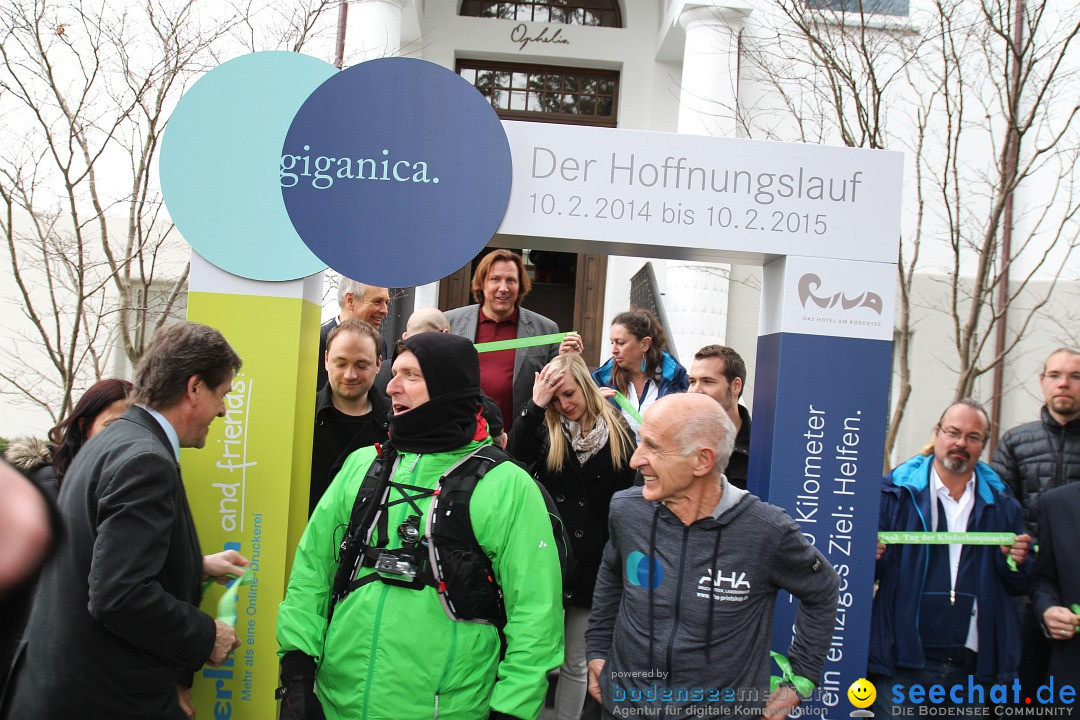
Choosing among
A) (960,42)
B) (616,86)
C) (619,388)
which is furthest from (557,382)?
(616,86)

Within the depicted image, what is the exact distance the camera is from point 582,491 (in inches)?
159

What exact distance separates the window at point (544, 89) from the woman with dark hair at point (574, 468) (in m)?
7.41

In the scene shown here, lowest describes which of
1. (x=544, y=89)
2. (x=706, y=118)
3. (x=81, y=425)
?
(x=81, y=425)

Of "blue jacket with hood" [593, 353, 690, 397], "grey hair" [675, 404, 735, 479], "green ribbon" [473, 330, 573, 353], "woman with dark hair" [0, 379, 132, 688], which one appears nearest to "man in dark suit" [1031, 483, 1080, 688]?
"blue jacket with hood" [593, 353, 690, 397]

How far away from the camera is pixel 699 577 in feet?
9.11

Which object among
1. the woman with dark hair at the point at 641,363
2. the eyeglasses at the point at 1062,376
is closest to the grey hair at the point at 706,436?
the woman with dark hair at the point at 641,363

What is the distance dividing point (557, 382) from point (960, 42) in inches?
258

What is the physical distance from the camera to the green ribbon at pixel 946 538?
3900mm

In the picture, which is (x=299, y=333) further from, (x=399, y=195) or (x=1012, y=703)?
(x=1012, y=703)

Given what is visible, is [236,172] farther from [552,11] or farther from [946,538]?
[552,11]

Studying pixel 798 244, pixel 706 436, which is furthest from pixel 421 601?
pixel 798 244

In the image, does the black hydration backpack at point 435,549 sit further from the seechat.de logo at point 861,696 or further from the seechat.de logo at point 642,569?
the seechat.de logo at point 861,696

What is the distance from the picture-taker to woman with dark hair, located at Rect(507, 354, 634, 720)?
4055 millimetres

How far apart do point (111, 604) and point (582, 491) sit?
2.05 m
